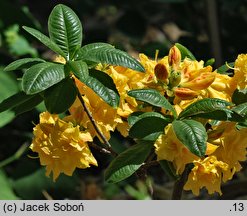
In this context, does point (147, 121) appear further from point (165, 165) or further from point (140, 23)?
point (140, 23)

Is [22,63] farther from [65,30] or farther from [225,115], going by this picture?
[225,115]

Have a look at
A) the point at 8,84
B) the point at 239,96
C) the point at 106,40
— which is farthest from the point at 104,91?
the point at 106,40

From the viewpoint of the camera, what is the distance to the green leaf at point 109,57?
3.40 feet

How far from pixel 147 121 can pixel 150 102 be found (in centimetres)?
4

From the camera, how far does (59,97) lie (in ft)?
3.48

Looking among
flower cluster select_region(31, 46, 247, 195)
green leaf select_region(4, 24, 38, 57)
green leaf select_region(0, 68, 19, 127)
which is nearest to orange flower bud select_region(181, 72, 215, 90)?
flower cluster select_region(31, 46, 247, 195)

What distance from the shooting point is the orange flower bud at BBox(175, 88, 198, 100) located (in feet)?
3.49

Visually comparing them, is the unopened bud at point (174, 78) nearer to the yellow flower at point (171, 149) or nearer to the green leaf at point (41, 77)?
the yellow flower at point (171, 149)

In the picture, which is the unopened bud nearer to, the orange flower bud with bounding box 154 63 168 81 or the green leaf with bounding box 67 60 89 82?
the orange flower bud with bounding box 154 63 168 81

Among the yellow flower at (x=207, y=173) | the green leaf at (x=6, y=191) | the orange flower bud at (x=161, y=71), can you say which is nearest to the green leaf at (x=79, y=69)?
the orange flower bud at (x=161, y=71)

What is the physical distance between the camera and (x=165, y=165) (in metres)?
1.10

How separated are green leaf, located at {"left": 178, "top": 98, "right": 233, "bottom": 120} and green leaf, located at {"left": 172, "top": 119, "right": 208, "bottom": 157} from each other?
0.02 m

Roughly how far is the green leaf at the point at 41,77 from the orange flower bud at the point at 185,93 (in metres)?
0.19

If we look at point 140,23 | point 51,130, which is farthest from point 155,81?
point 140,23
